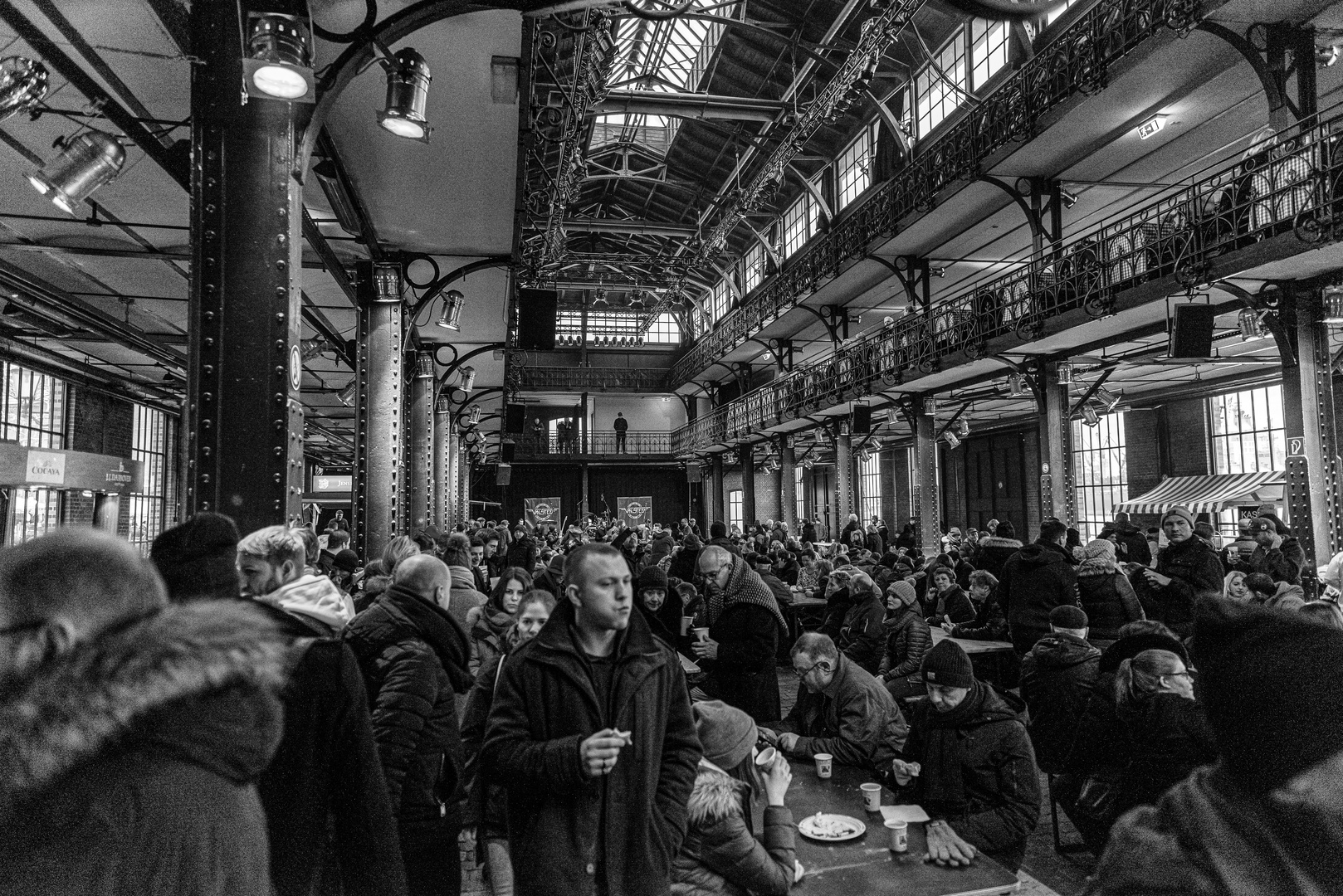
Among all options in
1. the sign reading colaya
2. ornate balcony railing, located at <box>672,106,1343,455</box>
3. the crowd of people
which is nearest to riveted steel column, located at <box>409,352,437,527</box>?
the crowd of people

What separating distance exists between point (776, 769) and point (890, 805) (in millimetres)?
771

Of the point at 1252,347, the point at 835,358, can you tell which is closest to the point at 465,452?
the point at 835,358

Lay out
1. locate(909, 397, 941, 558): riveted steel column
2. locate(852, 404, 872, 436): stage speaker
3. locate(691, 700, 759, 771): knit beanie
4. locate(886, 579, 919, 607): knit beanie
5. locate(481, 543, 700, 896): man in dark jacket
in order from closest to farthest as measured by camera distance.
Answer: locate(481, 543, 700, 896): man in dark jacket → locate(691, 700, 759, 771): knit beanie → locate(886, 579, 919, 607): knit beanie → locate(909, 397, 941, 558): riveted steel column → locate(852, 404, 872, 436): stage speaker

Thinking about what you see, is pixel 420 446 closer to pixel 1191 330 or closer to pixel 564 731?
pixel 564 731

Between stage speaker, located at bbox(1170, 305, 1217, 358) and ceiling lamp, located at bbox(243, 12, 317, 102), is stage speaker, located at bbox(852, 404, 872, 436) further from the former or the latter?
ceiling lamp, located at bbox(243, 12, 317, 102)

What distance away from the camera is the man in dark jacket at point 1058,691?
395cm

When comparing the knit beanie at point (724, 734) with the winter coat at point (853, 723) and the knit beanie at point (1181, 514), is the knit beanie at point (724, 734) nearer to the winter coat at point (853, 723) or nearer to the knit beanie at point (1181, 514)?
the winter coat at point (853, 723)

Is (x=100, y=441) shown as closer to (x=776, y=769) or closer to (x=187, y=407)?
(x=187, y=407)

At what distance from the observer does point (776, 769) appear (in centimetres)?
286

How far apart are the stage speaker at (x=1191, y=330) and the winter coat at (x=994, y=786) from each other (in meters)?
7.23

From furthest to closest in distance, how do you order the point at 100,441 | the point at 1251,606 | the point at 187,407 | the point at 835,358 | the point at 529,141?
1. the point at 835,358
2. the point at 100,441
3. the point at 529,141
4. the point at 187,407
5. the point at 1251,606

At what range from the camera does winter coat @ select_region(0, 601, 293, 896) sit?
923mm

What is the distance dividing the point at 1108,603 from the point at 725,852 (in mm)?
4510

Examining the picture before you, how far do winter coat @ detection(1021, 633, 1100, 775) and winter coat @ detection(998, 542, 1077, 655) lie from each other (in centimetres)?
191
